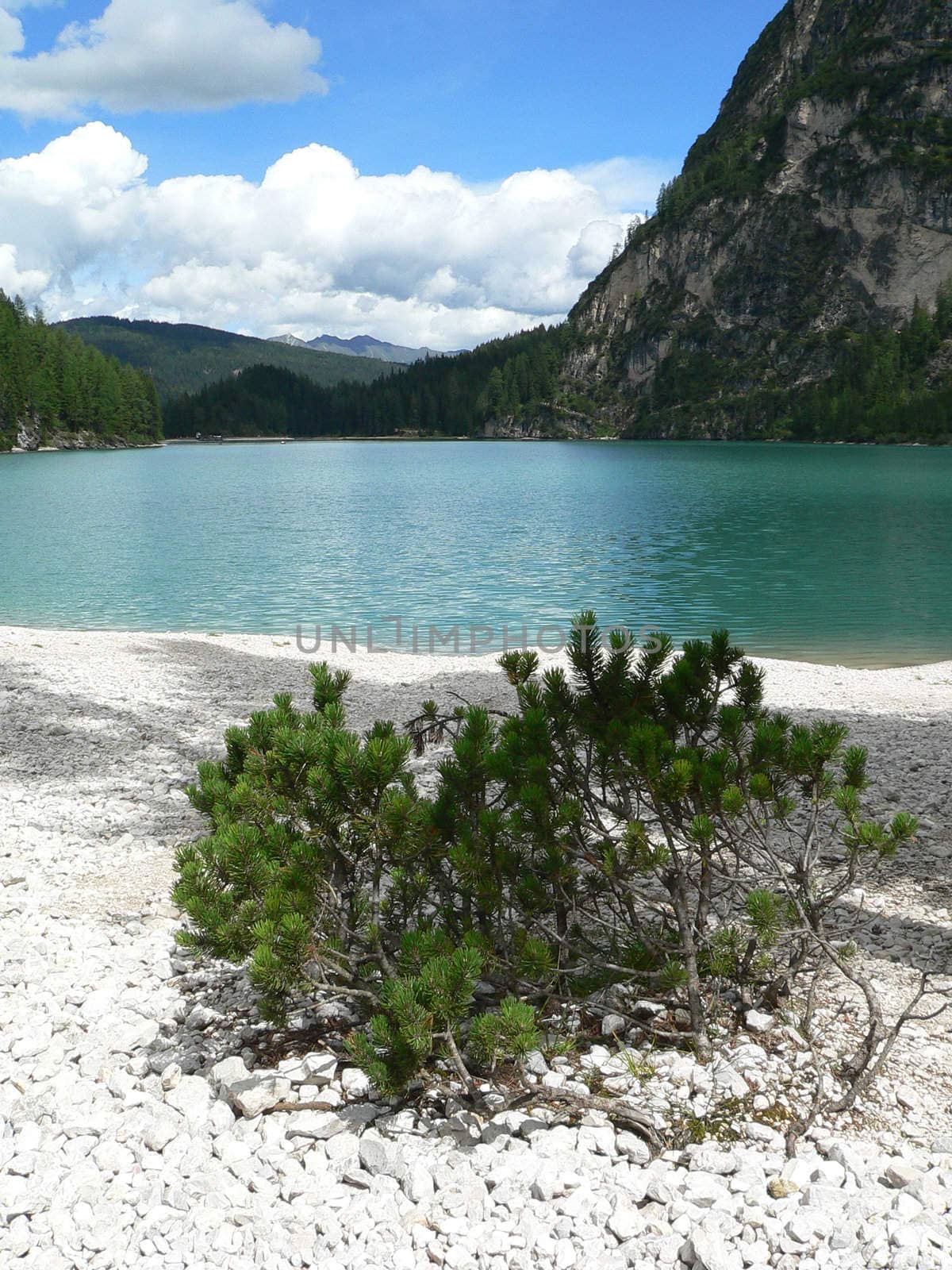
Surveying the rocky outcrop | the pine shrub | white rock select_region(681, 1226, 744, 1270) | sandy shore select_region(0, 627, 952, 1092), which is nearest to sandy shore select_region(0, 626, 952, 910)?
sandy shore select_region(0, 627, 952, 1092)

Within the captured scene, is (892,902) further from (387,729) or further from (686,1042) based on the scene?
(387,729)

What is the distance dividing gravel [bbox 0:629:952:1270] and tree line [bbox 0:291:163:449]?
17396 centimetres

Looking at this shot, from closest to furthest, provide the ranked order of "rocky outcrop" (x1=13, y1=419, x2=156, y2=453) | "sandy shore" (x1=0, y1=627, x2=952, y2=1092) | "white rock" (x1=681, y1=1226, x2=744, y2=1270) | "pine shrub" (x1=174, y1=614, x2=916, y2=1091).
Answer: "white rock" (x1=681, y1=1226, x2=744, y2=1270)
"pine shrub" (x1=174, y1=614, x2=916, y2=1091)
"sandy shore" (x1=0, y1=627, x2=952, y2=1092)
"rocky outcrop" (x1=13, y1=419, x2=156, y2=453)

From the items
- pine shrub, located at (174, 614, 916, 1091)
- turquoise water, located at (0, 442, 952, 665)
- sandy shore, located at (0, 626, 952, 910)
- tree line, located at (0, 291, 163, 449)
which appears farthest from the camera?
tree line, located at (0, 291, 163, 449)

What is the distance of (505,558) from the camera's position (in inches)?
1652

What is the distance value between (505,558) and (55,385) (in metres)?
153

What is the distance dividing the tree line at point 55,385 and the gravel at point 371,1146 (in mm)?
173959

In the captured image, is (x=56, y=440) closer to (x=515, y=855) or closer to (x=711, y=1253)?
(x=515, y=855)

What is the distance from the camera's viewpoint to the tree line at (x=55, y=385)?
16075 centimetres

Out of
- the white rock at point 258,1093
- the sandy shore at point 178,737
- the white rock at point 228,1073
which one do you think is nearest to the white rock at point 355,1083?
the white rock at point 258,1093

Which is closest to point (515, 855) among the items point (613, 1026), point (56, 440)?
point (613, 1026)

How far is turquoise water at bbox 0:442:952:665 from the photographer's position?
95.1 feet

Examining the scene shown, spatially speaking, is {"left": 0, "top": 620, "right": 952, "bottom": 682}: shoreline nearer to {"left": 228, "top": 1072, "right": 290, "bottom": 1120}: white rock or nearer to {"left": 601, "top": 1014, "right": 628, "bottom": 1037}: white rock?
{"left": 601, "top": 1014, "right": 628, "bottom": 1037}: white rock

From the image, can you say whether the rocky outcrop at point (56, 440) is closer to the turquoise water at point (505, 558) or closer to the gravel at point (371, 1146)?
the turquoise water at point (505, 558)
